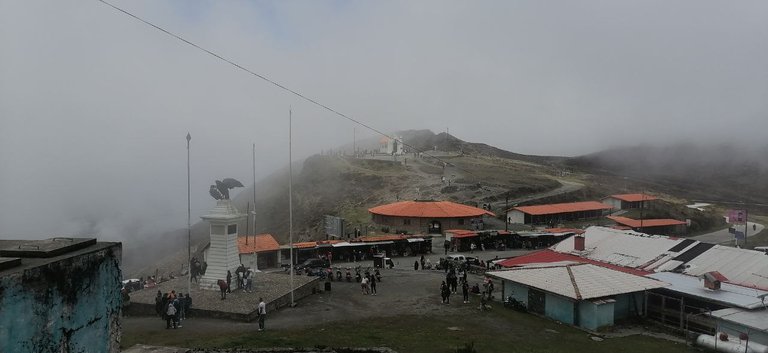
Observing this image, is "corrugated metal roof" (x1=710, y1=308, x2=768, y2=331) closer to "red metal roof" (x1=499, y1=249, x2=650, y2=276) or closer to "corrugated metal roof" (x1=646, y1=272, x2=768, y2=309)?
"corrugated metal roof" (x1=646, y1=272, x2=768, y2=309)

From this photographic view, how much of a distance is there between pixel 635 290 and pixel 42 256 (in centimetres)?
2307

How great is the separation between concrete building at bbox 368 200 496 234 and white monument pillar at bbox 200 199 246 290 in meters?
28.7

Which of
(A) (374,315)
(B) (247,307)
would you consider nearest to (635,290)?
(A) (374,315)

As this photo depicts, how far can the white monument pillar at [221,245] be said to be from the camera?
2853cm

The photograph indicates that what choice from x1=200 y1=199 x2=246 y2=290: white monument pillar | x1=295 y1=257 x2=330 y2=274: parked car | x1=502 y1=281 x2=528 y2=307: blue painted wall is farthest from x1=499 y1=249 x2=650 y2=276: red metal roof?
x1=200 y1=199 x2=246 y2=290: white monument pillar

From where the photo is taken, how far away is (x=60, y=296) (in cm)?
757

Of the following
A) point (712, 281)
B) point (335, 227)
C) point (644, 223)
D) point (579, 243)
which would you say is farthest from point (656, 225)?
point (712, 281)

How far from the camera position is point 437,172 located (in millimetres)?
85688

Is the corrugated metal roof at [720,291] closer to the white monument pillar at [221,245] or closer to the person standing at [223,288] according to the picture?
the person standing at [223,288]

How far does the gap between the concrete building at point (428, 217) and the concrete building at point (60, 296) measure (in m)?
47.9

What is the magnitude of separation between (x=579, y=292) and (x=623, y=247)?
12446 millimetres

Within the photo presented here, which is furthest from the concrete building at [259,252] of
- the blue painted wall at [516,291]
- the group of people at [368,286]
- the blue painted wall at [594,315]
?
the blue painted wall at [594,315]

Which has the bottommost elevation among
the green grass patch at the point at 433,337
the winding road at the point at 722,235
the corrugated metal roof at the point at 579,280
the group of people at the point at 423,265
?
the winding road at the point at 722,235

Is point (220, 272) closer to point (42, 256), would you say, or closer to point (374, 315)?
point (374, 315)
